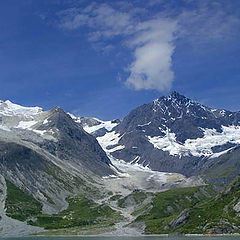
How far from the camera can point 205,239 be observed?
191375 mm

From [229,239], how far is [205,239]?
11.7 m

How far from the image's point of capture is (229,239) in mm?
182750

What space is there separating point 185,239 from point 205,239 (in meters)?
10.3

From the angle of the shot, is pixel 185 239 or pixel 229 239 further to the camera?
pixel 185 239

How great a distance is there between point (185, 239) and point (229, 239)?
72.2 feet

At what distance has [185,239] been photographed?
7820 inches
